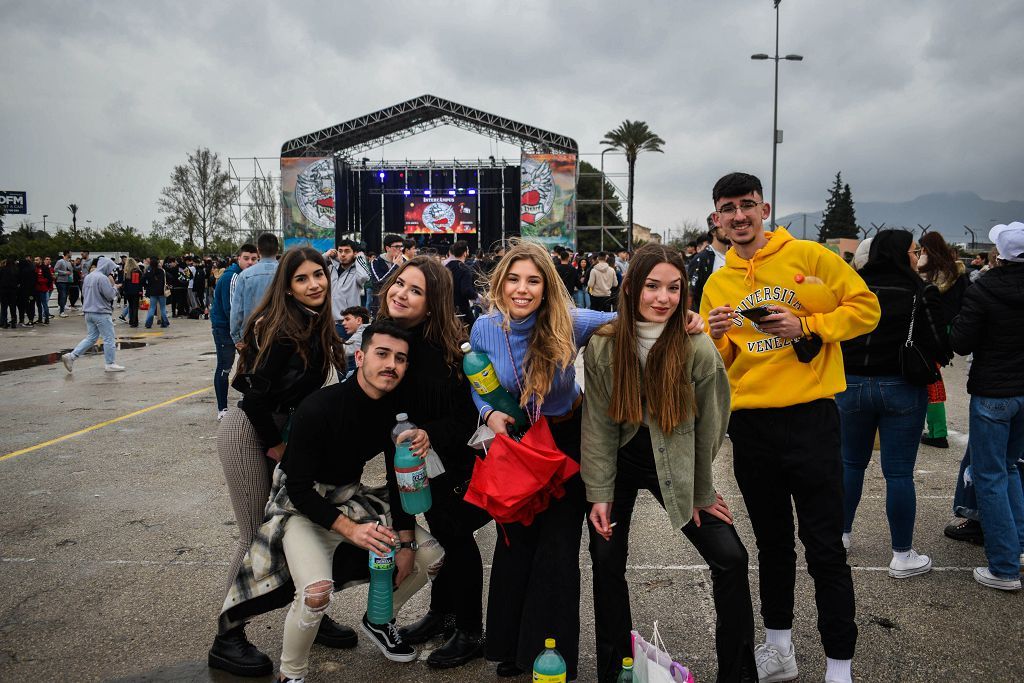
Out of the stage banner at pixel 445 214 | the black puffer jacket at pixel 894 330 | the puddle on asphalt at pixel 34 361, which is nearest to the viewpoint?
the black puffer jacket at pixel 894 330

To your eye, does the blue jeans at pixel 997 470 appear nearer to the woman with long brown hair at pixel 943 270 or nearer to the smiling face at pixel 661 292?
the woman with long brown hair at pixel 943 270

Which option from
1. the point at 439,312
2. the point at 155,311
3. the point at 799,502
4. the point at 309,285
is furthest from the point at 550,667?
the point at 155,311

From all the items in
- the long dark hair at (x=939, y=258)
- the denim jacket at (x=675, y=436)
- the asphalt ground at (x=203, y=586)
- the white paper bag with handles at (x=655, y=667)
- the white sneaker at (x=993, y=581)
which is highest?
the long dark hair at (x=939, y=258)

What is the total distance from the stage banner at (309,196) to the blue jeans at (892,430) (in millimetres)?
33589

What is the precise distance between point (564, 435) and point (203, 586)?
7.10 feet

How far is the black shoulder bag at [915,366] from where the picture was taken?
3285 mm

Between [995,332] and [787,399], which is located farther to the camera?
[995,332]

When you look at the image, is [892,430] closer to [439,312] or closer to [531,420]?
[531,420]

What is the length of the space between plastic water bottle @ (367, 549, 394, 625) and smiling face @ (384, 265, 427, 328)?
3.28 feet

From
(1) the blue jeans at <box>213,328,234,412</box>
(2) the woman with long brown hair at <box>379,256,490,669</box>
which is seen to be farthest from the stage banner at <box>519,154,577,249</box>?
(2) the woman with long brown hair at <box>379,256,490,669</box>

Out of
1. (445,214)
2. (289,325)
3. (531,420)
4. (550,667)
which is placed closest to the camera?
(550,667)

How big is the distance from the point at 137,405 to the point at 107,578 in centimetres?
524

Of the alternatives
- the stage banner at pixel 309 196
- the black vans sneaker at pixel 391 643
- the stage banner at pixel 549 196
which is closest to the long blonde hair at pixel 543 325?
the black vans sneaker at pixel 391 643

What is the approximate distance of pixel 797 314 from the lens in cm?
279
